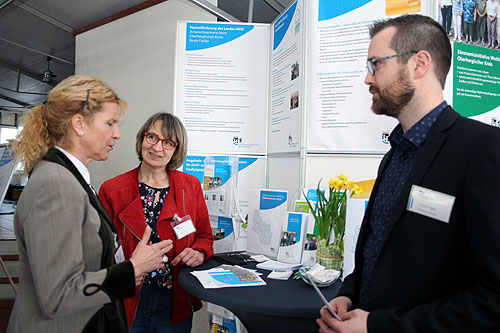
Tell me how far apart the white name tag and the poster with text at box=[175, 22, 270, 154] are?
138cm

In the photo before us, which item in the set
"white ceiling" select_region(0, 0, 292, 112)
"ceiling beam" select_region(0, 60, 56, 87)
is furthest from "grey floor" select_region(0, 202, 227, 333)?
"ceiling beam" select_region(0, 60, 56, 87)

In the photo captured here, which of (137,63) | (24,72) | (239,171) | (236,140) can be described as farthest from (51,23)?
(239,171)

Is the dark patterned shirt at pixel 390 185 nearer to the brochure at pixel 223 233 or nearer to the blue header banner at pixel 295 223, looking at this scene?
the blue header banner at pixel 295 223

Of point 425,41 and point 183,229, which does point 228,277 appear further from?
point 425,41

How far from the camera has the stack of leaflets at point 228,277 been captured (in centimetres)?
155

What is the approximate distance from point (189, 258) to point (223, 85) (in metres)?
1.81

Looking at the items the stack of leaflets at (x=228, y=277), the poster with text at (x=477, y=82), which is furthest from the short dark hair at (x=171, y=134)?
the poster with text at (x=477, y=82)

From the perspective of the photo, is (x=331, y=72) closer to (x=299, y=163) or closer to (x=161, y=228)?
(x=299, y=163)

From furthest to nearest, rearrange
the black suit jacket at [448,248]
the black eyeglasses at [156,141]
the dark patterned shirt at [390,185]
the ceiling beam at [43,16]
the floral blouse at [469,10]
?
the ceiling beam at [43,16] → the floral blouse at [469,10] → the black eyeglasses at [156,141] → the dark patterned shirt at [390,185] → the black suit jacket at [448,248]

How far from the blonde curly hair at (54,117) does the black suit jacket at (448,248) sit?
44.5 inches

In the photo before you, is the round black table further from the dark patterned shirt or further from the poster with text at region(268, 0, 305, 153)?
the poster with text at region(268, 0, 305, 153)

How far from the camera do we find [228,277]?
165 cm

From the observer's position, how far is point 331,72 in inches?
97.2

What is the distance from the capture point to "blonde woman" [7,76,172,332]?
108 centimetres
